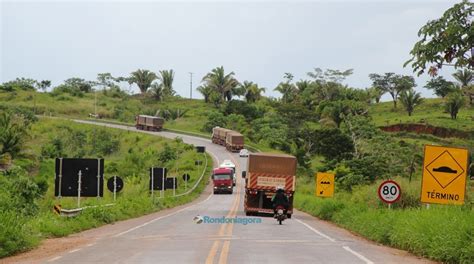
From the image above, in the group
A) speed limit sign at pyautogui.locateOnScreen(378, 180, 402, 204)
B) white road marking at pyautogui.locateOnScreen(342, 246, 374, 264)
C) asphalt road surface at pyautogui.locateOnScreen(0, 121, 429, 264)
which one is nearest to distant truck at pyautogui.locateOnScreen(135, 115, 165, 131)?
asphalt road surface at pyautogui.locateOnScreen(0, 121, 429, 264)

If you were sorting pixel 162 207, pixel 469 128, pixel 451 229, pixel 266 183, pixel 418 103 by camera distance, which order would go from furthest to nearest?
pixel 418 103, pixel 469 128, pixel 162 207, pixel 266 183, pixel 451 229

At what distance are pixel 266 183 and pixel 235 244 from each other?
15251mm

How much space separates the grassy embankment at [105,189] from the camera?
1650 centimetres

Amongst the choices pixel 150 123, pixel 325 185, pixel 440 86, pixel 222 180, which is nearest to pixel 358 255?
pixel 325 185

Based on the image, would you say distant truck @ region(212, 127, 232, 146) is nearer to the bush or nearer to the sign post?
the bush

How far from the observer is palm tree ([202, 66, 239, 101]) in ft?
439

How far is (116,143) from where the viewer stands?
95.9 metres

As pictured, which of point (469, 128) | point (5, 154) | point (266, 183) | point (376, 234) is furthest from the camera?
point (469, 128)

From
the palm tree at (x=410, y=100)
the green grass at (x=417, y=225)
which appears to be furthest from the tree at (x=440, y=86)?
the green grass at (x=417, y=225)

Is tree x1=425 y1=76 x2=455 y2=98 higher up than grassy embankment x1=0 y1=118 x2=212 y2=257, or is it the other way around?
tree x1=425 y1=76 x2=455 y2=98

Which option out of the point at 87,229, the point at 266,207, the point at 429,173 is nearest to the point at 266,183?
the point at 266,207

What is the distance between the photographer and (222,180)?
61375mm

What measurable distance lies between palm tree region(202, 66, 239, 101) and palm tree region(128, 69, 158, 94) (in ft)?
50.6

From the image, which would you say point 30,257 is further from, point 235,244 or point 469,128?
point 469,128
